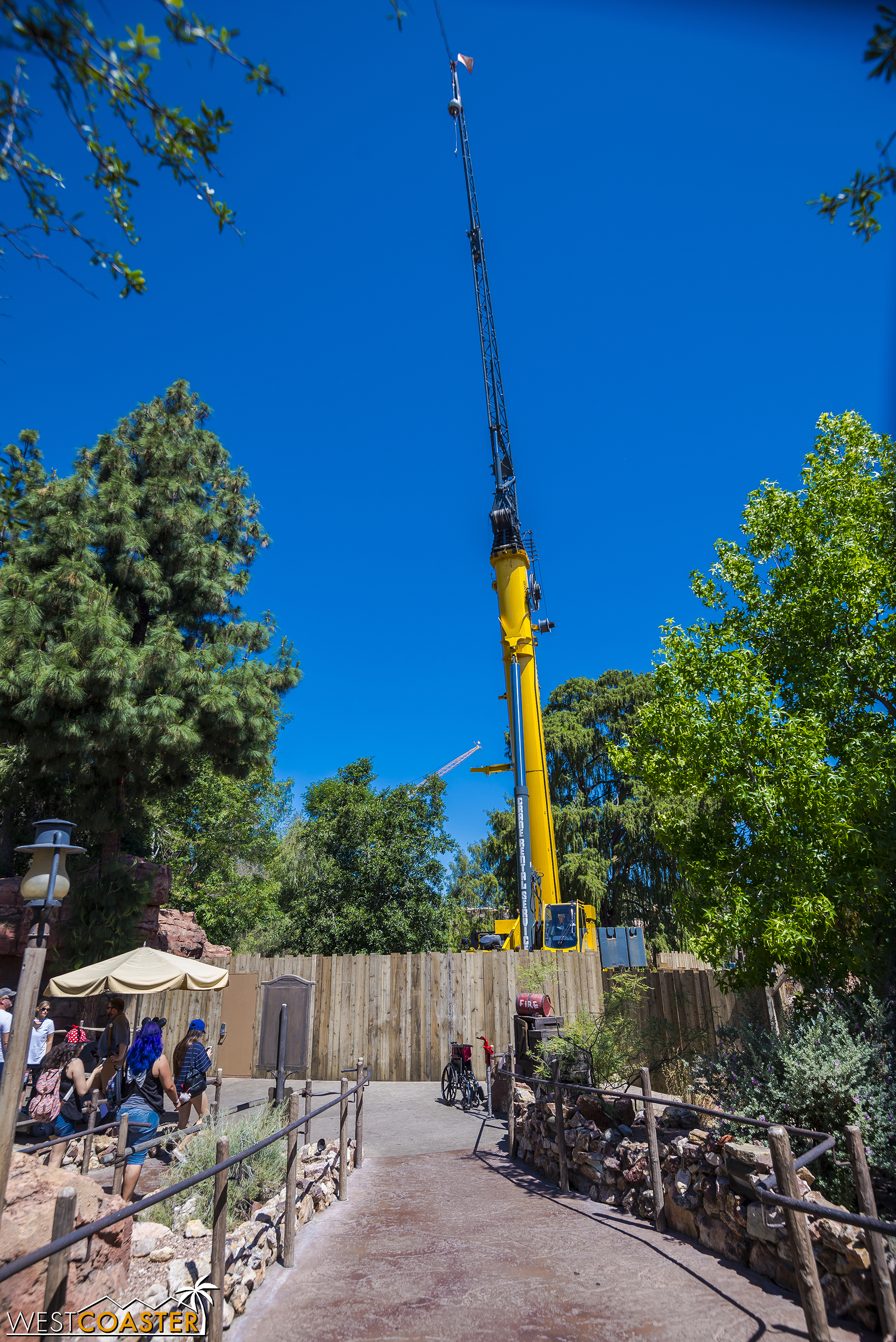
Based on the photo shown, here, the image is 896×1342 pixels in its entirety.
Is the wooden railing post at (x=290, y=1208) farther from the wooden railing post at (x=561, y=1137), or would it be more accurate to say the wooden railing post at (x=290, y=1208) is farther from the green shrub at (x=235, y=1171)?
the wooden railing post at (x=561, y=1137)

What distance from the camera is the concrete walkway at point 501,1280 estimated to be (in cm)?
415

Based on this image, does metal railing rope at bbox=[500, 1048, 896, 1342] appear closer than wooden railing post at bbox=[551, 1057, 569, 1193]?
Yes

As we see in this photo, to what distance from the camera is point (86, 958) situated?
14.0 meters

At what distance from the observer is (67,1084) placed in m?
9.12

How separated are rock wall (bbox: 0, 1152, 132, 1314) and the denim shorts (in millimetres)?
2036

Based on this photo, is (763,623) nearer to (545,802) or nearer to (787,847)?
(787,847)

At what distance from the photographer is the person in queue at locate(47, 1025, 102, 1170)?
819cm

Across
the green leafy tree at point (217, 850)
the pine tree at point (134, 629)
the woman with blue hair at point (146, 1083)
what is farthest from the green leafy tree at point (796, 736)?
the green leafy tree at point (217, 850)

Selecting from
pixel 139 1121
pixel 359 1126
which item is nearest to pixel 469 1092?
pixel 359 1126

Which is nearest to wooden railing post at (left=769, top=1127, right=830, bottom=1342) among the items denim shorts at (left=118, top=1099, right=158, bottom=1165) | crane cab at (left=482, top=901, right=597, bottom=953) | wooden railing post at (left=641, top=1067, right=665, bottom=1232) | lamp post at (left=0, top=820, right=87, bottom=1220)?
wooden railing post at (left=641, top=1067, right=665, bottom=1232)

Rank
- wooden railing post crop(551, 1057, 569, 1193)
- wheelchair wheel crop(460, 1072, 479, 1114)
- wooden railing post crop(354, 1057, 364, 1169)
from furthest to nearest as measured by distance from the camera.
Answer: wheelchair wheel crop(460, 1072, 479, 1114)
wooden railing post crop(354, 1057, 364, 1169)
wooden railing post crop(551, 1057, 569, 1193)

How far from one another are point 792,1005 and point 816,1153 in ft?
11.9

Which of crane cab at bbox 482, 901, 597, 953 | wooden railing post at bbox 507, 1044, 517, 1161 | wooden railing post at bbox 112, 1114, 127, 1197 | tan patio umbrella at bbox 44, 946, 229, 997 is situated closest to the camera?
wooden railing post at bbox 112, 1114, 127, 1197

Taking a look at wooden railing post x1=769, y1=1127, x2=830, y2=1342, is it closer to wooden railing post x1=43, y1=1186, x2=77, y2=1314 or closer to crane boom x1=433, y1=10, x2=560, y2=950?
wooden railing post x1=43, y1=1186, x2=77, y2=1314
